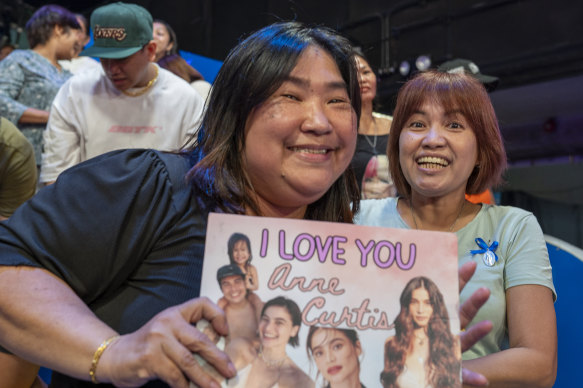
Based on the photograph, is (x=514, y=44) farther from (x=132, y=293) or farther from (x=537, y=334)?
(x=132, y=293)

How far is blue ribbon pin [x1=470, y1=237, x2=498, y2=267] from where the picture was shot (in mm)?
1619

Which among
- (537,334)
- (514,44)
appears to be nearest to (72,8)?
(514,44)

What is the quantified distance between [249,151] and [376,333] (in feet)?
1.37

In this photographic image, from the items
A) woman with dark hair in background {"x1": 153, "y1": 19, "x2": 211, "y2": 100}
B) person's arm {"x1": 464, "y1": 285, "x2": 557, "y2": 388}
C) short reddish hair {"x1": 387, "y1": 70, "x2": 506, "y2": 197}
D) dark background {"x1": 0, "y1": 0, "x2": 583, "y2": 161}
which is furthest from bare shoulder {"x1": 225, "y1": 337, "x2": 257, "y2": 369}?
dark background {"x1": 0, "y1": 0, "x2": 583, "y2": 161}

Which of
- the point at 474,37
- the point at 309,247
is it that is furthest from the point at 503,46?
the point at 309,247

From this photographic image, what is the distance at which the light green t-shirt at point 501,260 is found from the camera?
1.55 m

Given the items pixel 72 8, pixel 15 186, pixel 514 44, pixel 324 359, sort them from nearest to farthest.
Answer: pixel 324 359
pixel 15 186
pixel 514 44
pixel 72 8

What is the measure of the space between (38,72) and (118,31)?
833mm

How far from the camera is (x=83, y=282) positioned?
983 millimetres

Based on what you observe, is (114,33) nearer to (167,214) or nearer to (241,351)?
(167,214)

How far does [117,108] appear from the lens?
2775mm

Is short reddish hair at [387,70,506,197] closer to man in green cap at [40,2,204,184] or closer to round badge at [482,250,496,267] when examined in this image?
round badge at [482,250,496,267]

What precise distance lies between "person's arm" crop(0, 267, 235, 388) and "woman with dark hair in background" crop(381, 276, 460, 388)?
9.6 inches

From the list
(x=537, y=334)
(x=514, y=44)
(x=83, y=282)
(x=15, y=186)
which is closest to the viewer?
(x=83, y=282)
